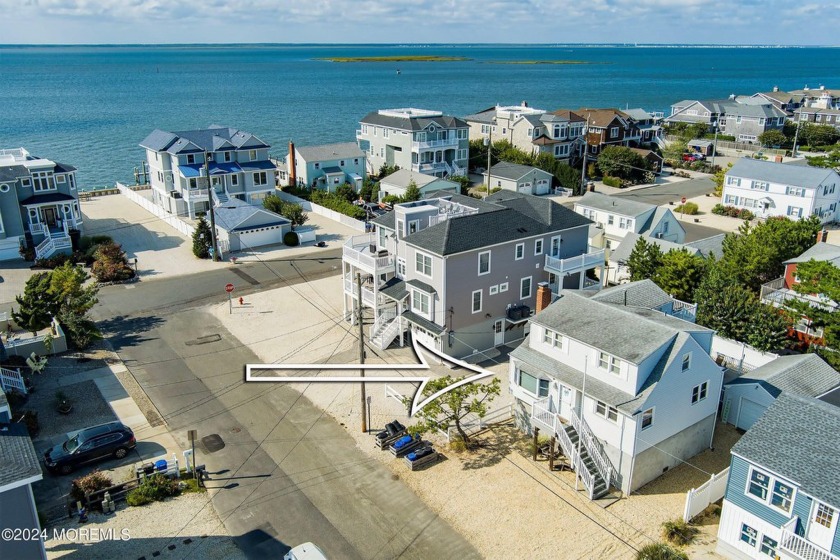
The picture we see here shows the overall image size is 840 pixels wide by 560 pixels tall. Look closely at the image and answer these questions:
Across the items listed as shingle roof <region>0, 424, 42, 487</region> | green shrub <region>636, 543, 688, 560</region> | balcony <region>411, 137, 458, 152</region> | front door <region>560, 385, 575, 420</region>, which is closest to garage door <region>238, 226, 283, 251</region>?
balcony <region>411, 137, 458, 152</region>

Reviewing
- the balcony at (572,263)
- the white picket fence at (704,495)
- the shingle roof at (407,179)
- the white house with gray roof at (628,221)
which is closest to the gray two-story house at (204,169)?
the shingle roof at (407,179)

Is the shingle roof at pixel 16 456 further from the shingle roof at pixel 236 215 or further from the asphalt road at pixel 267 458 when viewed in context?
the shingle roof at pixel 236 215

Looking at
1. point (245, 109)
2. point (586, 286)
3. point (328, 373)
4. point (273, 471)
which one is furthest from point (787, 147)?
point (245, 109)

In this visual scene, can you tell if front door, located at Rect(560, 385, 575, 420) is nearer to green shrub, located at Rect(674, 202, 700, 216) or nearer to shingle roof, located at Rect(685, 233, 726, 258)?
shingle roof, located at Rect(685, 233, 726, 258)

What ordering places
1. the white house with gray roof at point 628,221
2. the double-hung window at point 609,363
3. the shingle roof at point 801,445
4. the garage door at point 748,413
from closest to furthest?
1. the shingle roof at point 801,445
2. the double-hung window at point 609,363
3. the garage door at point 748,413
4. the white house with gray roof at point 628,221

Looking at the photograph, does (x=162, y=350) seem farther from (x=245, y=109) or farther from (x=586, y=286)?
(x=245, y=109)
